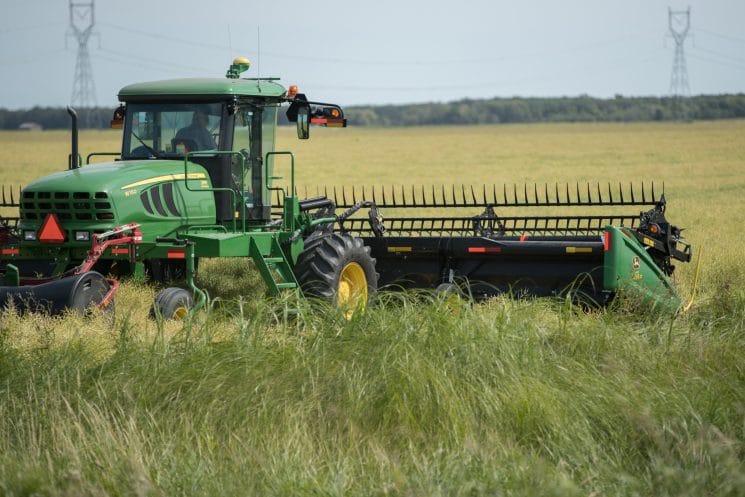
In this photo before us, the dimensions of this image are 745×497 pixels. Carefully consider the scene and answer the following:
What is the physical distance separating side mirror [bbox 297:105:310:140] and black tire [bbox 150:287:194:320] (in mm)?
2315

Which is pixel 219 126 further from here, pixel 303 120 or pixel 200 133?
pixel 303 120

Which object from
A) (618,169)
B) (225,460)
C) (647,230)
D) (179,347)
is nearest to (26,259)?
(179,347)

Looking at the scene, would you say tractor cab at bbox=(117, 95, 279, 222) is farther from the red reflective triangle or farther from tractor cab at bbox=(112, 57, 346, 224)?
the red reflective triangle

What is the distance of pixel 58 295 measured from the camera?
8812mm

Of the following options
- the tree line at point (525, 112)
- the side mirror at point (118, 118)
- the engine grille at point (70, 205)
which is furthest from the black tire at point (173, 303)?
the tree line at point (525, 112)

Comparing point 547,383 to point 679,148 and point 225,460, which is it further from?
point 679,148

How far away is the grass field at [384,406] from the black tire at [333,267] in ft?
5.81

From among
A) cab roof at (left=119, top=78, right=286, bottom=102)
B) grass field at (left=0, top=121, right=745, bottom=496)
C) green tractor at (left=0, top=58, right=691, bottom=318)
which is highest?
cab roof at (left=119, top=78, right=286, bottom=102)

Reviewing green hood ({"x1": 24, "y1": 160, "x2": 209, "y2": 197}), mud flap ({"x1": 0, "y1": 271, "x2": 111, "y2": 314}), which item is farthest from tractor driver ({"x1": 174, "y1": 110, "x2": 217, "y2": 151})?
mud flap ({"x1": 0, "y1": 271, "x2": 111, "y2": 314})

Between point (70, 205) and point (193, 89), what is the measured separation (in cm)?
175

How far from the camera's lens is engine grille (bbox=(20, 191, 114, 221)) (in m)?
9.55

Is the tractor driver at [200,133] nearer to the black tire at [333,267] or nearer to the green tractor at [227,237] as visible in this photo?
the green tractor at [227,237]

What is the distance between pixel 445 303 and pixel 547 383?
1365 mm

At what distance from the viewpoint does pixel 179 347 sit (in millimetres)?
6977
